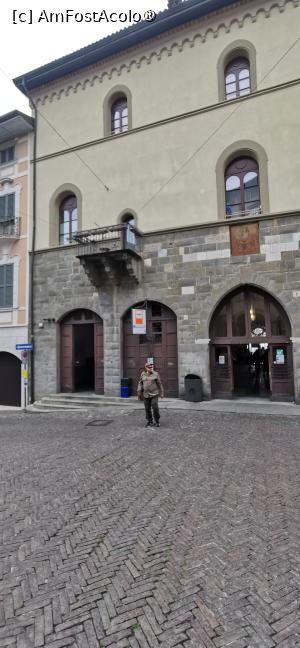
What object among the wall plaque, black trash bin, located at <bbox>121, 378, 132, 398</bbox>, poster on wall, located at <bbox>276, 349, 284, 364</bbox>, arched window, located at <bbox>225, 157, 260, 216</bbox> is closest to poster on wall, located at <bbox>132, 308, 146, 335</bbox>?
black trash bin, located at <bbox>121, 378, 132, 398</bbox>

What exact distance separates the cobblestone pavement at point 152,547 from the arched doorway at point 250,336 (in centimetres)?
556

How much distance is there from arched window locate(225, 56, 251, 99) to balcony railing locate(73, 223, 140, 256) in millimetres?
6435

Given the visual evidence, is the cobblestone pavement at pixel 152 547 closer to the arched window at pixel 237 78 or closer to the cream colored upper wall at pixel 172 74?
the arched window at pixel 237 78

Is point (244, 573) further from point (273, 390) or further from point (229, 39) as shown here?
point (229, 39)

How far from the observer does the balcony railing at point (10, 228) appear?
17688 mm

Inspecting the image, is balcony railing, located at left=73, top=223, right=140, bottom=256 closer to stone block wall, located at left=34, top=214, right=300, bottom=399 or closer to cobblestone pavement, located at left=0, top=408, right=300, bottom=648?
stone block wall, located at left=34, top=214, right=300, bottom=399

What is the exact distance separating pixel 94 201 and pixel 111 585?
49.1 ft

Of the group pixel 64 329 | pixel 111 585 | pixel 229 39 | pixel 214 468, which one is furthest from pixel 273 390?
pixel 229 39

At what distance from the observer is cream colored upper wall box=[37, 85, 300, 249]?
12.6 metres

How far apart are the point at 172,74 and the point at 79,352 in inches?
503

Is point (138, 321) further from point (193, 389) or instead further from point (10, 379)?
point (10, 379)

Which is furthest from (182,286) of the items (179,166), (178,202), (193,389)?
(179,166)

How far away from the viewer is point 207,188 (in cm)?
1372

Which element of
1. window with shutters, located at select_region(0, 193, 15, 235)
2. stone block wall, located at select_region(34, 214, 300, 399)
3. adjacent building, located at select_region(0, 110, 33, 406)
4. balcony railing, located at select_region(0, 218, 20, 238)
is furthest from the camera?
window with shutters, located at select_region(0, 193, 15, 235)
